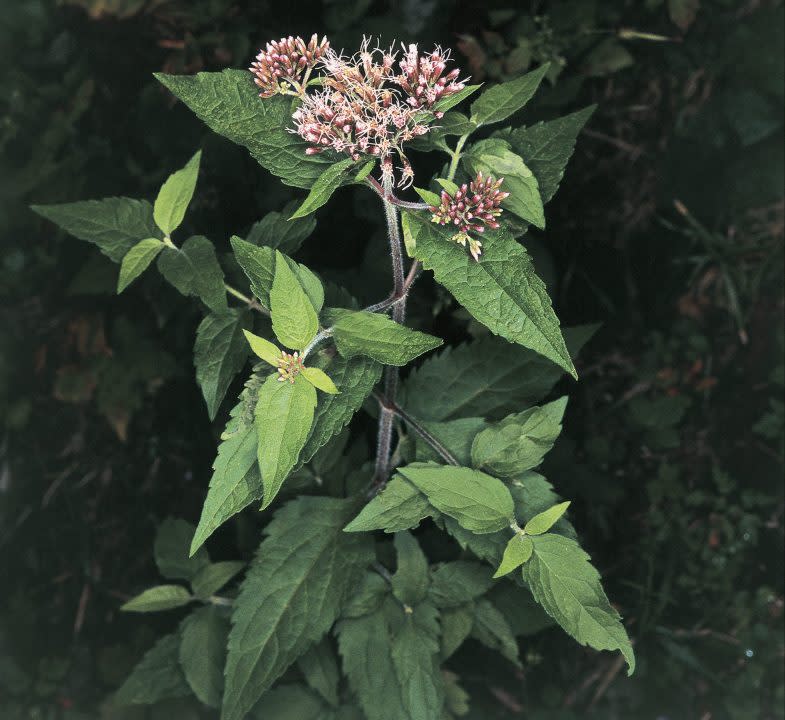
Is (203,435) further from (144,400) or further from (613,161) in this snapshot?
(613,161)

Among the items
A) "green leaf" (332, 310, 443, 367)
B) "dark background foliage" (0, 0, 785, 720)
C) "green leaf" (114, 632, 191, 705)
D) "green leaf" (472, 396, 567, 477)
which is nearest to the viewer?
"green leaf" (332, 310, 443, 367)

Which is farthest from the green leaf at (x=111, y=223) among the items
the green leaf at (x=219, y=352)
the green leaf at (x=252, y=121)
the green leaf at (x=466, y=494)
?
the green leaf at (x=466, y=494)

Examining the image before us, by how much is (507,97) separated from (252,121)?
51 centimetres

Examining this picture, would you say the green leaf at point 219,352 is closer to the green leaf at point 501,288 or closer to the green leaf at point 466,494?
the green leaf at point 466,494

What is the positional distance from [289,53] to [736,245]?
176cm

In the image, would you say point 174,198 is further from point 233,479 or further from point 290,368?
point 233,479

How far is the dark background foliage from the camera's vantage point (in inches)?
96.7

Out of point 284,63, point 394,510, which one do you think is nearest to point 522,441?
point 394,510

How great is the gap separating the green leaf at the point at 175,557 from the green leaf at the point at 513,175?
4.65 feet

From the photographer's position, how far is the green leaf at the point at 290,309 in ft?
4.86

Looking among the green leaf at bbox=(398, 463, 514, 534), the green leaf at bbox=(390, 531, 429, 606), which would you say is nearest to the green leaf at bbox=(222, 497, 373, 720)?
the green leaf at bbox=(390, 531, 429, 606)

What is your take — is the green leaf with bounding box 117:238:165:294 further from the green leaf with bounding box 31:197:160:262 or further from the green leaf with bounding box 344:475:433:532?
the green leaf with bounding box 344:475:433:532

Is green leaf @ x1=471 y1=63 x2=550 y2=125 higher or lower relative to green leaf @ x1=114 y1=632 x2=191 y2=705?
higher

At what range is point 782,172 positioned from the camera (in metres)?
2.51
